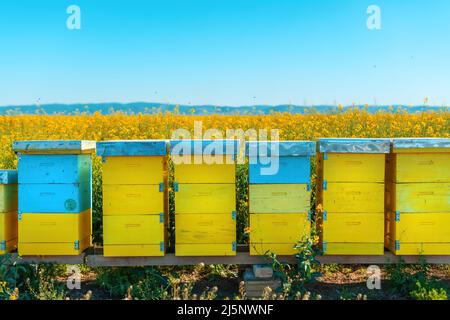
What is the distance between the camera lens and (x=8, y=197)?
18.0 ft

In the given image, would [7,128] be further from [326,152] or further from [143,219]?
[326,152]

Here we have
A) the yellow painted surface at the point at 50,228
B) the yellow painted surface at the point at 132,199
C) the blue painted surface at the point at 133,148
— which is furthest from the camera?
the yellow painted surface at the point at 50,228

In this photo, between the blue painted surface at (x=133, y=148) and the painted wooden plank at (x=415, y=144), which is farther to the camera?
the painted wooden plank at (x=415, y=144)

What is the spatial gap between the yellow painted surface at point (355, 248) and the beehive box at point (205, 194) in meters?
1.06

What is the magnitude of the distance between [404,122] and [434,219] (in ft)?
20.0

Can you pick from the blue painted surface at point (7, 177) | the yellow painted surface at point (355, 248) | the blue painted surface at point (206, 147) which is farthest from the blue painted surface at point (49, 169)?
the yellow painted surface at point (355, 248)

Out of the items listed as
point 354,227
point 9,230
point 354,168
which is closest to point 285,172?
point 354,168

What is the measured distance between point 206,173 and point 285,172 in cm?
82

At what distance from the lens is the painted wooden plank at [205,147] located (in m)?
5.17

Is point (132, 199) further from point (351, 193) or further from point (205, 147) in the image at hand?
point (351, 193)

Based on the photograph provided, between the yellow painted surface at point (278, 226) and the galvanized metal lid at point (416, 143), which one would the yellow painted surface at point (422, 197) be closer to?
the galvanized metal lid at point (416, 143)

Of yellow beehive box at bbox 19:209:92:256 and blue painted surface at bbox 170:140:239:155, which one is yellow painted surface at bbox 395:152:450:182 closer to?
blue painted surface at bbox 170:140:239:155

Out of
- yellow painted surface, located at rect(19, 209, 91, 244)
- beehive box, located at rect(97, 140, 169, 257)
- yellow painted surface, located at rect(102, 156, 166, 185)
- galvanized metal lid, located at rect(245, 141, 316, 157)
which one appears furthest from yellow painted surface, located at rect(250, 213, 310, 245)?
yellow painted surface, located at rect(19, 209, 91, 244)

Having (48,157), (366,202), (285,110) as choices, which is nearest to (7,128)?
(285,110)
